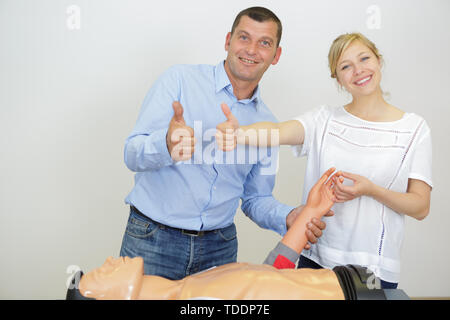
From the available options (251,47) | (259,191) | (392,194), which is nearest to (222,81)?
(251,47)

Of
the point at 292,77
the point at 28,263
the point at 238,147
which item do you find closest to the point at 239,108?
the point at 238,147

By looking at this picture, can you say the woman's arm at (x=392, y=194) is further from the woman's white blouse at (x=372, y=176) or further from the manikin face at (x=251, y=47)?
the manikin face at (x=251, y=47)

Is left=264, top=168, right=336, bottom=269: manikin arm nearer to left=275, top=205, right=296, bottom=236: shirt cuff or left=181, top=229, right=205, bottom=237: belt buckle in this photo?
left=275, top=205, right=296, bottom=236: shirt cuff

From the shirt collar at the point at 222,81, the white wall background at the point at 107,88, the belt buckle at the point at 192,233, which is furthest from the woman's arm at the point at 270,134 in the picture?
the white wall background at the point at 107,88

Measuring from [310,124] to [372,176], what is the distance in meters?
0.26

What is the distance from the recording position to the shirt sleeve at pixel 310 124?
4.62ft

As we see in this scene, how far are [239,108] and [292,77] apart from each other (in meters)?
0.92

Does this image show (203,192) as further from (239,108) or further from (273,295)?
(273,295)

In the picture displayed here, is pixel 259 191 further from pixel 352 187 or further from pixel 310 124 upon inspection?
pixel 352 187

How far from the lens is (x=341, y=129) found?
Result: 4.50ft

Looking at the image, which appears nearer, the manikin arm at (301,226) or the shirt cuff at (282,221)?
the manikin arm at (301,226)

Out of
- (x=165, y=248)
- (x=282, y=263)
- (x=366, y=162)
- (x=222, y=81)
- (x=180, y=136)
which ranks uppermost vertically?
(x=222, y=81)

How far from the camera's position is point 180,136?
3.84ft

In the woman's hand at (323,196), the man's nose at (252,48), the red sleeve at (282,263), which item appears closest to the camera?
the red sleeve at (282,263)
